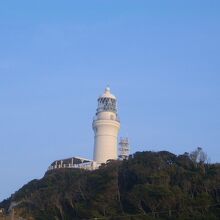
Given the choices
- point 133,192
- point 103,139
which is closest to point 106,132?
point 103,139

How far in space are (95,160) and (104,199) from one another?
16.0 meters

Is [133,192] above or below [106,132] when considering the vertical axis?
below

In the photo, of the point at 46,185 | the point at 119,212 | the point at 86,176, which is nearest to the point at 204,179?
the point at 119,212

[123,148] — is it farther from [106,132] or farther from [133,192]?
[133,192]

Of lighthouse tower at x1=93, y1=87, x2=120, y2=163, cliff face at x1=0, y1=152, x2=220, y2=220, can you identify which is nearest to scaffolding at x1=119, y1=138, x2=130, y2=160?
lighthouse tower at x1=93, y1=87, x2=120, y2=163

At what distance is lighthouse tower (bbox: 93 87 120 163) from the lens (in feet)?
194

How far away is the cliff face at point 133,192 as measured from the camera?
136 feet

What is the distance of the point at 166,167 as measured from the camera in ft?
155

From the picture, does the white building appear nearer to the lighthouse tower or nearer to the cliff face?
the lighthouse tower

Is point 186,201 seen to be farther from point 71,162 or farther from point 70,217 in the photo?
point 71,162

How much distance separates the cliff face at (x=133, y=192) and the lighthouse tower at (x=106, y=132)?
22.1 ft

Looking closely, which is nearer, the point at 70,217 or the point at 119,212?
the point at 119,212

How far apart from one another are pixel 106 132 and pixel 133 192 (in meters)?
16.4

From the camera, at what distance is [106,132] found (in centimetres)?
5978
